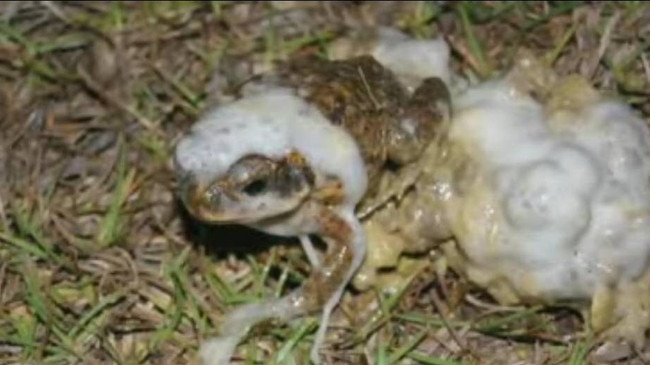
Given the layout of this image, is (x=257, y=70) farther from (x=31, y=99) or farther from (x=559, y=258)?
(x=559, y=258)

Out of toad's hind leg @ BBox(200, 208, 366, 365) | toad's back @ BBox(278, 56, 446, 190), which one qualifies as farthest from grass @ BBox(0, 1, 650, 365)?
toad's back @ BBox(278, 56, 446, 190)

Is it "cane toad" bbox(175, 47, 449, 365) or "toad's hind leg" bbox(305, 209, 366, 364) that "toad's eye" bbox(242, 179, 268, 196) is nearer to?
"cane toad" bbox(175, 47, 449, 365)

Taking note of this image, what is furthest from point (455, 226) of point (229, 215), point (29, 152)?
point (29, 152)

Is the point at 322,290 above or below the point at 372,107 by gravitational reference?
below

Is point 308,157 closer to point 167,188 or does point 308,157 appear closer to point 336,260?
point 336,260

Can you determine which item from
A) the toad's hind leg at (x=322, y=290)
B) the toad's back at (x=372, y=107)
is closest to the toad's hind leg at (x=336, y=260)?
the toad's hind leg at (x=322, y=290)

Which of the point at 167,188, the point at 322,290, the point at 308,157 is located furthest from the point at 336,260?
the point at 167,188
